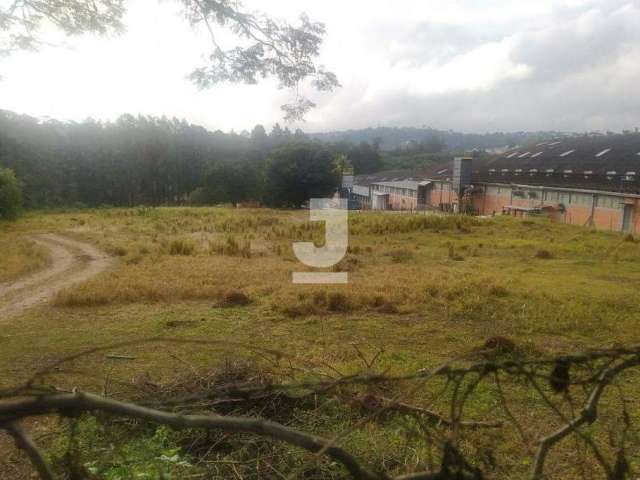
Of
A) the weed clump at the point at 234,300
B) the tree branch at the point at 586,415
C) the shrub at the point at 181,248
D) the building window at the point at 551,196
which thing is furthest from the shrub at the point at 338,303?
the building window at the point at 551,196

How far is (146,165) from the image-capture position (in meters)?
40.2

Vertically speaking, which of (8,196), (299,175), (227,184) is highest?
(8,196)

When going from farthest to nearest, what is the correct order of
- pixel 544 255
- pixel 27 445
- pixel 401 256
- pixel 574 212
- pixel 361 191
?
pixel 361 191, pixel 574 212, pixel 544 255, pixel 401 256, pixel 27 445

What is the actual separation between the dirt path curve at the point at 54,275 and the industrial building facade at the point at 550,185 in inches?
835

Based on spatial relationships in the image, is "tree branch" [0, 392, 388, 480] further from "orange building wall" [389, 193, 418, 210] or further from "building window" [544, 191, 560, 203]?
"orange building wall" [389, 193, 418, 210]

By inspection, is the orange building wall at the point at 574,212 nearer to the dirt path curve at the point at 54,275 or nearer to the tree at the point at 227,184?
the tree at the point at 227,184

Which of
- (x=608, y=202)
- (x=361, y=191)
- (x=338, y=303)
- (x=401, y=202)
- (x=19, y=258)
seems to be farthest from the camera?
(x=361, y=191)

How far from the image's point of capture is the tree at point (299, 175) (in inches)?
1350

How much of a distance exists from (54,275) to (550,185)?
2495cm

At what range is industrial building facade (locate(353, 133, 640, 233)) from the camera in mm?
22922

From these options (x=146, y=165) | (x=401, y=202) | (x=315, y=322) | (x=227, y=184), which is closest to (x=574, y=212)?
(x=401, y=202)

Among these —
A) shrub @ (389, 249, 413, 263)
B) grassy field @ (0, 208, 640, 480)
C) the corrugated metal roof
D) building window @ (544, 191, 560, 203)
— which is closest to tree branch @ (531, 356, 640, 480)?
grassy field @ (0, 208, 640, 480)

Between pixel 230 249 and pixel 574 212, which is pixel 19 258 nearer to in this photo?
pixel 230 249

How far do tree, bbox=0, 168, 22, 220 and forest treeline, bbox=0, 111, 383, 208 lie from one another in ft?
32.1
